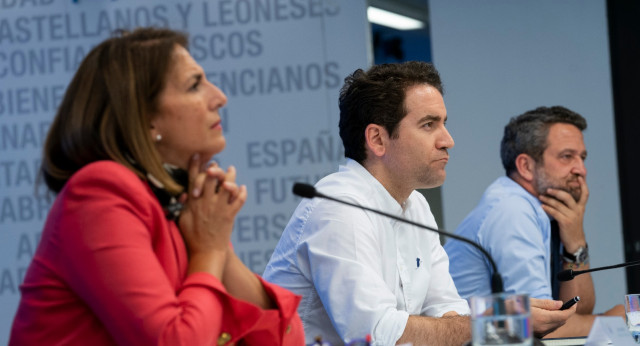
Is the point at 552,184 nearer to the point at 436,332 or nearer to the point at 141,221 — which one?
the point at 436,332

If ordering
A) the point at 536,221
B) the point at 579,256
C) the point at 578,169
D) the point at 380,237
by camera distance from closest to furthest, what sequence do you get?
the point at 380,237 < the point at 536,221 < the point at 579,256 < the point at 578,169

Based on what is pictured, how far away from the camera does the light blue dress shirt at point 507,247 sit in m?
2.86

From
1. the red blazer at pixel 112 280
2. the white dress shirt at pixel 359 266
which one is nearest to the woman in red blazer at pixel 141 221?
the red blazer at pixel 112 280

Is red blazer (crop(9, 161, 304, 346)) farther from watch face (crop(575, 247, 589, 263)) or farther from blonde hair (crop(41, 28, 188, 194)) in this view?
watch face (crop(575, 247, 589, 263))

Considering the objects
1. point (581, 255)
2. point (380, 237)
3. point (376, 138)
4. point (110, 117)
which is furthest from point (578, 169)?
point (110, 117)

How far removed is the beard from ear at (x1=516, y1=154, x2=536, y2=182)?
23 millimetres

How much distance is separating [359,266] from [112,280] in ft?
2.84

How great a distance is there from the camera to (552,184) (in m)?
3.25

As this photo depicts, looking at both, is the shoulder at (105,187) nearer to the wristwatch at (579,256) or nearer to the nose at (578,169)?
the wristwatch at (579,256)

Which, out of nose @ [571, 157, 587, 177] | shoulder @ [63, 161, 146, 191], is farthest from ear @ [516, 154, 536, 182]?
shoulder @ [63, 161, 146, 191]

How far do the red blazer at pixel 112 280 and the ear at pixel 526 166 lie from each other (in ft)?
6.79

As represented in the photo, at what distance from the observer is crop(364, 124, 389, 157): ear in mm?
2416

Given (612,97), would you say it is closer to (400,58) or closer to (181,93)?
(400,58)

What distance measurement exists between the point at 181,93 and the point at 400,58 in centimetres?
299
